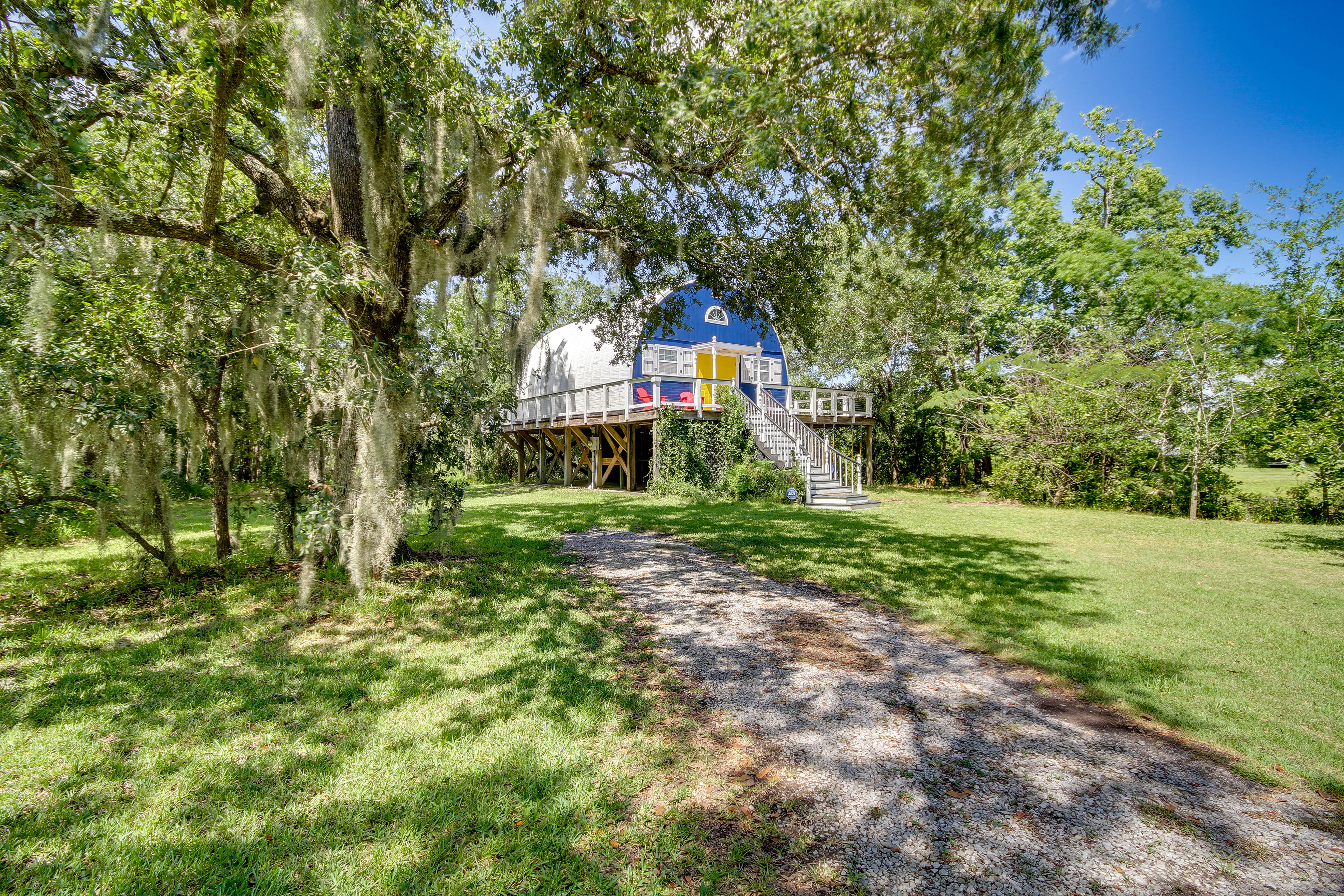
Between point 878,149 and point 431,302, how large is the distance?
15.1ft

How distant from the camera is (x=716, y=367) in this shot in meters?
15.7

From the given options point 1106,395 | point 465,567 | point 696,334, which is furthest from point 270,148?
point 1106,395

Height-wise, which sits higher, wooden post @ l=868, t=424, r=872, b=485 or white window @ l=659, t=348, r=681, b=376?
white window @ l=659, t=348, r=681, b=376

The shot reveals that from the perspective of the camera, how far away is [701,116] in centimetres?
386

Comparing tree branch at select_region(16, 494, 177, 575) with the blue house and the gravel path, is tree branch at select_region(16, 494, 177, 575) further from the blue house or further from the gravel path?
the blue house

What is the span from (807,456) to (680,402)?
12.1 feet

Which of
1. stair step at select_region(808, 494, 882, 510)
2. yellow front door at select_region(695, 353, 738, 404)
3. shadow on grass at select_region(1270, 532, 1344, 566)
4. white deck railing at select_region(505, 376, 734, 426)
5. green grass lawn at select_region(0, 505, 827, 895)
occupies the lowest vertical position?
green grass lawn at select_region(0, 505, 827, 895)

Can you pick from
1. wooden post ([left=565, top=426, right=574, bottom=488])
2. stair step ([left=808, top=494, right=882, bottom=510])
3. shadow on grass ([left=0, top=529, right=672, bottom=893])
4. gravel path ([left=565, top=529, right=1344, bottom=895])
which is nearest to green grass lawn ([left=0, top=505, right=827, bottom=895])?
shadow on grass ([left=0, top=529, right=672, bottom=893])

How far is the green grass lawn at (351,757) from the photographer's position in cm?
182

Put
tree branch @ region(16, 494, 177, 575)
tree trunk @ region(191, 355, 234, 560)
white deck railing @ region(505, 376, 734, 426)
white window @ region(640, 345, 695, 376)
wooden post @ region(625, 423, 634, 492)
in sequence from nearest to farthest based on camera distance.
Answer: tree branch @ region(16, 494, 177, 575) → tree trunk @ region(191, 355, 234, 560) → white deck railing @ region(505, 376, 734, 426) → wooden post @ region(625, 423, 634, 492) → white window @ region(640, 345, 695, 376)

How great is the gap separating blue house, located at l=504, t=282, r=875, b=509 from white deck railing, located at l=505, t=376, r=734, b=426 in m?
0.03

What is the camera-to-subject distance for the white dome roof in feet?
54.3

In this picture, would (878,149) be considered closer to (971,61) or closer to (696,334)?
(971,61)

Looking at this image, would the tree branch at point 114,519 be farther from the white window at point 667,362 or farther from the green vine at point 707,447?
the white window at point 667,362
